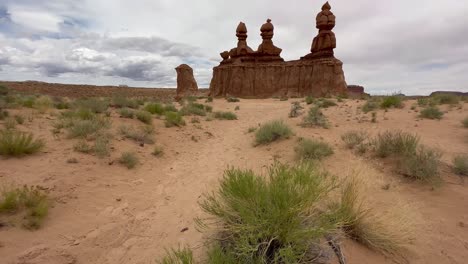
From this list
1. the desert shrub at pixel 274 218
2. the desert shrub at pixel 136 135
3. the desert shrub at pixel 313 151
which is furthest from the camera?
the desert shrub at pixel 136 135

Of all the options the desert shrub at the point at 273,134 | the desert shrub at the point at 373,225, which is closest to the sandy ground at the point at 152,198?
the desert shrub at the point at 373,225

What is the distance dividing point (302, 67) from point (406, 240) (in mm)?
33488

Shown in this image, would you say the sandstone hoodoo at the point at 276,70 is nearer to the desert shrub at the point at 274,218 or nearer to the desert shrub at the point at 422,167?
the desert shrub at the point at 422,167

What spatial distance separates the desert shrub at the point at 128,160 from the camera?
585cm

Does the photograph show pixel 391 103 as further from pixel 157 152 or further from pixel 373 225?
pixel 373 225

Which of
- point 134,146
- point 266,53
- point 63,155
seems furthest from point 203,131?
point 266,53

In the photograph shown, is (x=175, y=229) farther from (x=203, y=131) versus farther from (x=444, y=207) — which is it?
(x=203, y=131)

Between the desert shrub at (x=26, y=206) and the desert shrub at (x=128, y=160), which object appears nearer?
the desert shrub at (x=26, y=206)

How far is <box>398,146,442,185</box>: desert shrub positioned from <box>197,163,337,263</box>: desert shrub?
2.88 metres

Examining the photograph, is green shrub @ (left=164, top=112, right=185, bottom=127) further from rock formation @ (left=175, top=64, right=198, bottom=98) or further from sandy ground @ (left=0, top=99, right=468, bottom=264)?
rock formation @ (left=175, top=64, right=198, bottom=98)

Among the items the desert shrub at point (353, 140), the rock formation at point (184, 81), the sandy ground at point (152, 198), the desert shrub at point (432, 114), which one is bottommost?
the sandy ground at point (152, 198)

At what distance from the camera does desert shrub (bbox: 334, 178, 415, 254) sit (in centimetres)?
260

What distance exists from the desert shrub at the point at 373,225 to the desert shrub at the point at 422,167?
1947 mm

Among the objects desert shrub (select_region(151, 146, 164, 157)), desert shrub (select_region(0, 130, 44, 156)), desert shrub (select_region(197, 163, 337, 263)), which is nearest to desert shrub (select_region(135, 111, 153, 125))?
desert shrub (select_region(151, 146, 164, 157))
